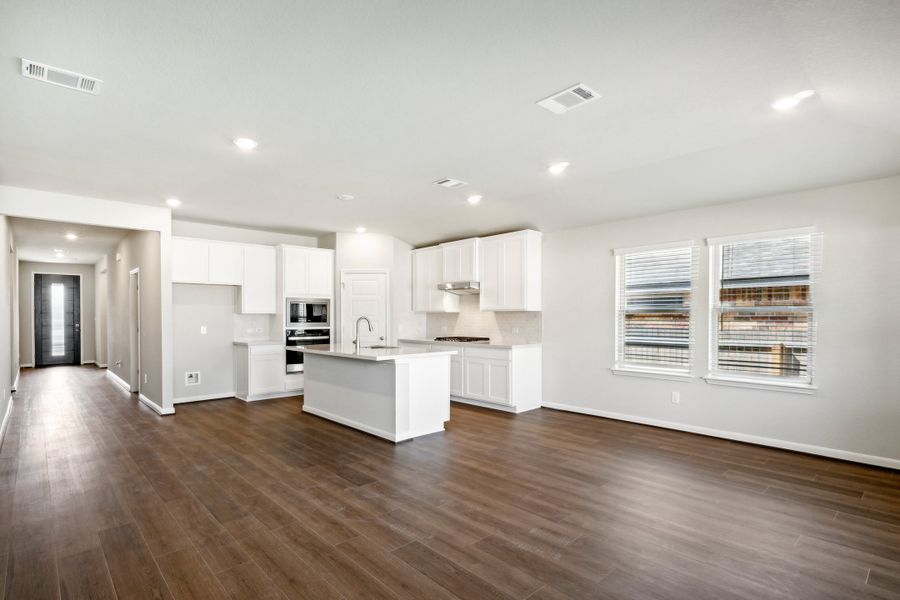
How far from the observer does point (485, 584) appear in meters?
2.31

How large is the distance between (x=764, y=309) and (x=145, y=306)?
25.7 ft

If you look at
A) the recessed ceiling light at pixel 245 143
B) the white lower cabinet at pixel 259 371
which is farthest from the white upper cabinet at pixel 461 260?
the recessed ceiling light at pixel 245 143

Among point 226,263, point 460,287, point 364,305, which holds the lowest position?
point 364,305

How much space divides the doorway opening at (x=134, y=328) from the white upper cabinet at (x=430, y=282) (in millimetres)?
4215

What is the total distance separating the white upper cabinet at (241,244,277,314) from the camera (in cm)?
705

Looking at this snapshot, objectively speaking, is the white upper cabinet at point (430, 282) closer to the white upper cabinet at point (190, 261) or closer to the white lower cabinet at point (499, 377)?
the white lower cabinet at point (499, 377)

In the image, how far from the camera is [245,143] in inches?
147

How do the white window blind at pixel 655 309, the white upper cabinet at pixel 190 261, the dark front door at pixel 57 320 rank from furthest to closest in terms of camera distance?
1. the dark front door at pixel 57 320
2. the white upper cabinet at pixel 190 261
3. the white window blind at pixel 655 309

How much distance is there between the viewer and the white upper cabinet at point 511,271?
252 inches

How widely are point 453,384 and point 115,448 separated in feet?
13.4

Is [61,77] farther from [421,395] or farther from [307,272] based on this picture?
[307,272]

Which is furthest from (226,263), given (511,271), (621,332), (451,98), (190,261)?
(621,332)

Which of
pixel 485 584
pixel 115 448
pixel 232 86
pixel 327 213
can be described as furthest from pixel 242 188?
pixel 485 584

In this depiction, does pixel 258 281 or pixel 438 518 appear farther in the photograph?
pixel 258 281
